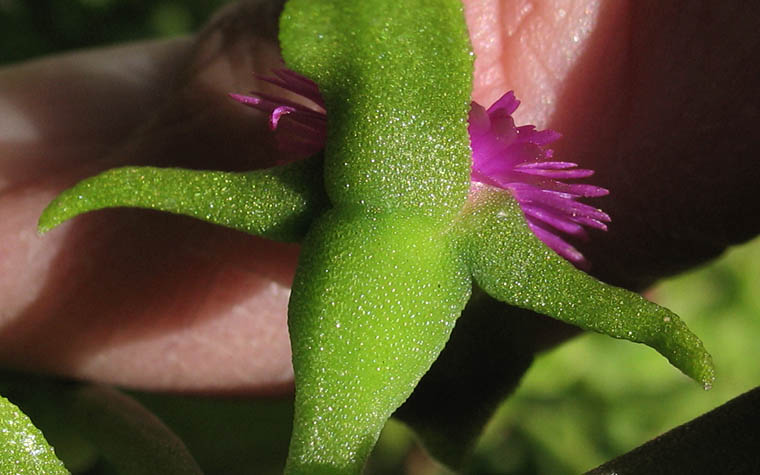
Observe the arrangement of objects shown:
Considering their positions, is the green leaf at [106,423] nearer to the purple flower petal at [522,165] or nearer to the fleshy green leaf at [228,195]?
the fleshy green leaf at [228,195]

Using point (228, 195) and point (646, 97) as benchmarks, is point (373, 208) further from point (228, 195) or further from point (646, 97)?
point (646, 97)

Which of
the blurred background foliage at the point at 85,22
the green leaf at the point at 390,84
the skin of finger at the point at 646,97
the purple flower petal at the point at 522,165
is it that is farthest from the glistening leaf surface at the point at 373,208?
the blurred background foliage at the point at 85,22

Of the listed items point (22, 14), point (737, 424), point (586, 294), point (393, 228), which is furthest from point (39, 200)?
point (22, 14)

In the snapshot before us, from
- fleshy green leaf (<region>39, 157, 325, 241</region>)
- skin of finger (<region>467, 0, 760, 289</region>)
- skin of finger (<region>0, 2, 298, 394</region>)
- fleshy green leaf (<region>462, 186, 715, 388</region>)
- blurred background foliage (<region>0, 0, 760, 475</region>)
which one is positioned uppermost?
fleshy green leaf (<region>39, 157, 325, 241</region>)

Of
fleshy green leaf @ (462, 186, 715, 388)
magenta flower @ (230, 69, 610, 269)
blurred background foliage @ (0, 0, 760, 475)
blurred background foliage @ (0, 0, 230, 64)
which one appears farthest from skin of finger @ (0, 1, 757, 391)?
blurred background foliage @ (0, 0, 230, 64)

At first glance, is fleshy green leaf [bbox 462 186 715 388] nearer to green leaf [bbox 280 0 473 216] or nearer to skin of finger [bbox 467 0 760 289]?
green leaf [bbox 280 0 473 216]
